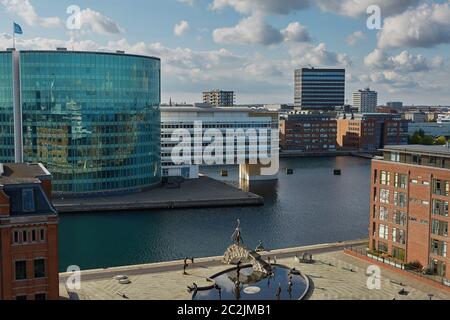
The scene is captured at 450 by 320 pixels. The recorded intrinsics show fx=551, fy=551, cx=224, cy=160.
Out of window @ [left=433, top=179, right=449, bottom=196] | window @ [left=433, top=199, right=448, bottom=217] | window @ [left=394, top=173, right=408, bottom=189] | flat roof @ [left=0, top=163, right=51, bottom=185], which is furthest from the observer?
window @ [left=394, top=173, right=408, bottom=189]

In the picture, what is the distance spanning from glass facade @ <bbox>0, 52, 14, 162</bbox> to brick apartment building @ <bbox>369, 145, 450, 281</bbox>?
5581 cm

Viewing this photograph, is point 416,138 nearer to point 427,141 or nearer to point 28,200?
point 427,141

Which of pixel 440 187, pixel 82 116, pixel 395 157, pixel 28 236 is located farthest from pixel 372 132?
pixel 28 236

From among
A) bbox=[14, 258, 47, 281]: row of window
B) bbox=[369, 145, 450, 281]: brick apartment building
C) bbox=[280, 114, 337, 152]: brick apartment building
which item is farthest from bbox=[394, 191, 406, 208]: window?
bbox=[280, 114, 337, 152]: brick apartment building

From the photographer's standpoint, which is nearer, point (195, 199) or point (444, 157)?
Answer: point (444, 157)

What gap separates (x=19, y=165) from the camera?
40500 millimetres

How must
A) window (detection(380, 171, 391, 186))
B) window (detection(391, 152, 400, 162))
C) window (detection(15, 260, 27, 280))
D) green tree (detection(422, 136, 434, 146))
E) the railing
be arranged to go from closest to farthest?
1. window (detection(15, 260, 27, 280))
2. the railing
3. window (detection(391, 152, 400, 162))
4. window (detection(380, 171, 391, 186))
5. green tree (detection(422, 136, 434, 146))

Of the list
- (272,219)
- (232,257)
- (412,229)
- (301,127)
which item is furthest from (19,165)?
(301,127)

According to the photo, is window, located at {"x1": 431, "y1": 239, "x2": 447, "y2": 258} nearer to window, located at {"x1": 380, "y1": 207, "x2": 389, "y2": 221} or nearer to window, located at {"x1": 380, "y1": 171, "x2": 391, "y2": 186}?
window, located at {"x1": 380, "y1": 207, "x2": 389, "y2": 221}

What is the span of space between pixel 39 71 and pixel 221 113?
122 ft

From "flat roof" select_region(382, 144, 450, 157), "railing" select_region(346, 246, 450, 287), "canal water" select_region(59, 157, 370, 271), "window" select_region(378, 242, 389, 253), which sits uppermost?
"flat roof" select_region(382, 144, 450, 157)

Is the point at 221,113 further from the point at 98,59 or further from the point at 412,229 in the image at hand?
the point at 412,229

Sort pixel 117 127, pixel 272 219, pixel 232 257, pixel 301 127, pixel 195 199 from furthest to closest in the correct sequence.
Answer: pixel 301 127 < pixel 117 127 < pixel 195 199 < pixel 272 219 < pixel 232 257

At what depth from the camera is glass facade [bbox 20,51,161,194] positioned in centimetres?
8169
